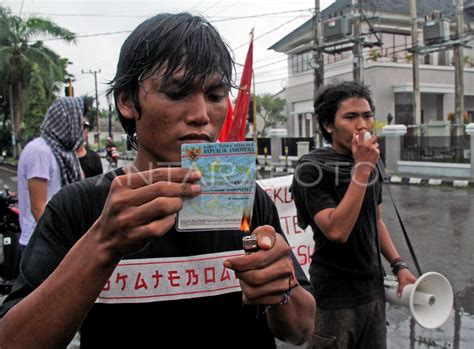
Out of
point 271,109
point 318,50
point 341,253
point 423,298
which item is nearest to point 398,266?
point 423,298

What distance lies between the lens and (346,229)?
6.70 ft

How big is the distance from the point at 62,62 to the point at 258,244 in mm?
30624

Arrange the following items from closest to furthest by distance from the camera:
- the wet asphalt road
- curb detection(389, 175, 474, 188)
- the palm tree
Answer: the wet asphalt road → curb detection(389, 175, 474, 188) → the palm tree

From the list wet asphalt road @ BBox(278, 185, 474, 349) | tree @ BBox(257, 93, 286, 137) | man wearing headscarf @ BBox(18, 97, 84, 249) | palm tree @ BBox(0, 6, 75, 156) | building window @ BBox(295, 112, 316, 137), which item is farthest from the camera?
tree @ BBox(257, 93, 286, 137)

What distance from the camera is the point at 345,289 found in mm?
2189

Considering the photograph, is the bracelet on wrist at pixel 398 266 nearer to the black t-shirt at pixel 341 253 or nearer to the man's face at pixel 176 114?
the black t-shirt at pixel 341 253

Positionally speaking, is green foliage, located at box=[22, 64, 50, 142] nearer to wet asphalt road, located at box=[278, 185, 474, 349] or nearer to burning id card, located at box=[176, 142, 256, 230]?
wet asphalt road, located at box=[278, 185, 474, 349]

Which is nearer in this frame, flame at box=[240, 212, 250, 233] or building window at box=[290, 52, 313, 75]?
flame at box=[240, 212, 250, 233]

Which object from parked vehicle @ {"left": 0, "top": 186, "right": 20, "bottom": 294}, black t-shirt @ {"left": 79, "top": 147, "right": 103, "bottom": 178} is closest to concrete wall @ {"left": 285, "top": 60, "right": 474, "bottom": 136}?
black t-shirt @ {"left": 79, "top": 147, "right": 103, "bottom": 178}

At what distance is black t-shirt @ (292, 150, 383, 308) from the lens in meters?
2.19

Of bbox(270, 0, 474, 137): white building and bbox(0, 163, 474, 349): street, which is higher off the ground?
bbox(270, 0, 474, 137): white building

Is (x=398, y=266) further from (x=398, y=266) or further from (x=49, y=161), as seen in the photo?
(x=49, y=161)

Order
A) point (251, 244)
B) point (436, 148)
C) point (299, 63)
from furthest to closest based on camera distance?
1. point (299, 63)
2. point (436, 148)
3. point (251, 244)

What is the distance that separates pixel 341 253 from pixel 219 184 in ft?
4.34
